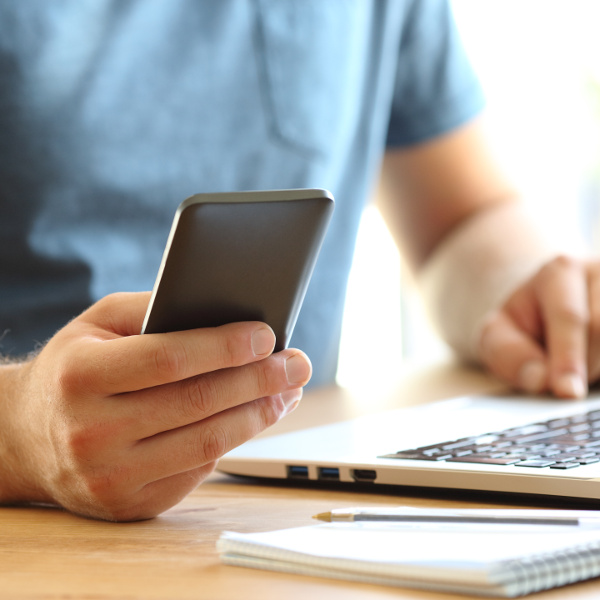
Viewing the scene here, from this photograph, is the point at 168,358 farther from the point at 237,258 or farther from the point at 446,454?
the point at 446,454

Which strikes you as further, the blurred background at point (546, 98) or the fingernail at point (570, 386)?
the blurred background at point (546, 98)

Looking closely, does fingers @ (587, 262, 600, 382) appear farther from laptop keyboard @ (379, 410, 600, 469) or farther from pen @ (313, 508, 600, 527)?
pen @ (313, 508, 600, 527)

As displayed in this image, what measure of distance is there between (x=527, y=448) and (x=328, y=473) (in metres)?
0.13

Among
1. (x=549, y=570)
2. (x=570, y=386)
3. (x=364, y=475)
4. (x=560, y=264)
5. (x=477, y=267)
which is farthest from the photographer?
(x=477, y=267)

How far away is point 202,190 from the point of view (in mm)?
1002

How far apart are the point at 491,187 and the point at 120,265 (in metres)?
0.62

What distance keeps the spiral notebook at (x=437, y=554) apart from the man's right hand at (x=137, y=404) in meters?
0.08

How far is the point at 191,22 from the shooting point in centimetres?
100

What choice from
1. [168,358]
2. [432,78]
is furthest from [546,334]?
[168,358]

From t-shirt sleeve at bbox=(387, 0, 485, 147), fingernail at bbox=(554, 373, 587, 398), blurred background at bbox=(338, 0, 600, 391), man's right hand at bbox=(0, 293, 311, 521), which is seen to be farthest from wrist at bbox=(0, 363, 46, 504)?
blurred background at bbox=(338, 0, 600, 391)

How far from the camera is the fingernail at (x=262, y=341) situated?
0.43 meters

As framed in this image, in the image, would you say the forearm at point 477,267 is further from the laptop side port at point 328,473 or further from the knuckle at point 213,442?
the knuckle at point 213,442

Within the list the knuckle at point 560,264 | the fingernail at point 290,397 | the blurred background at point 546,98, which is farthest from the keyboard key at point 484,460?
the blurred background at point 546,98

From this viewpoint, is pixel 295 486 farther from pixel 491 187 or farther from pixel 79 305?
pixel 491 187
